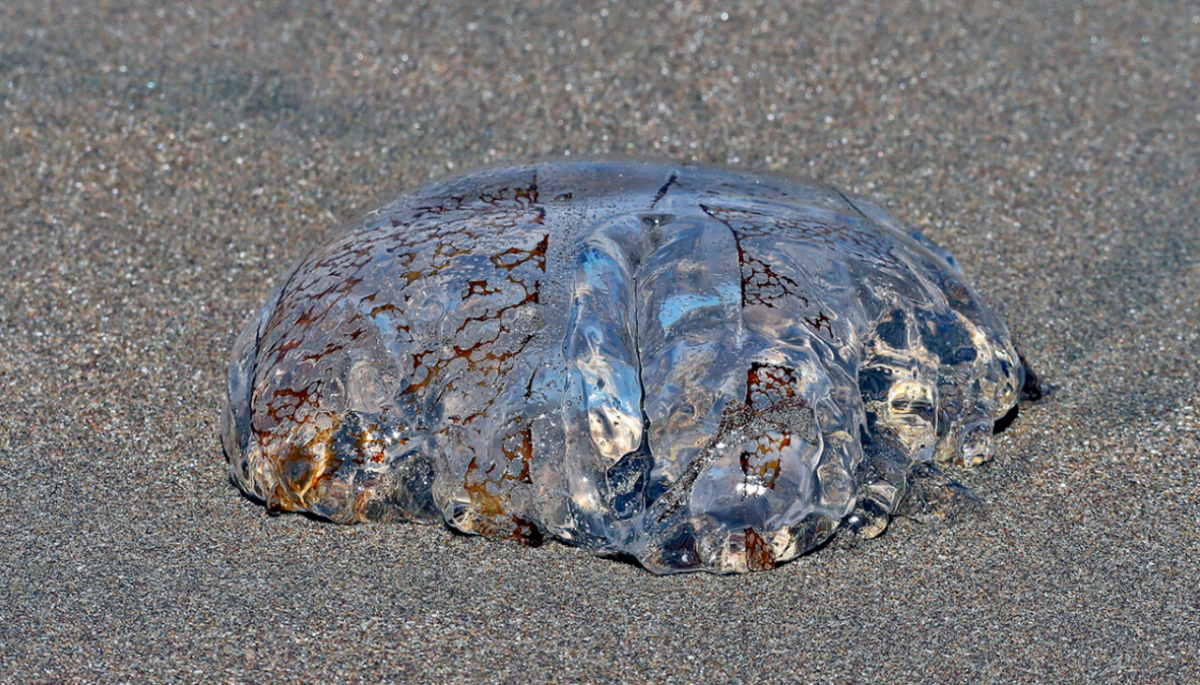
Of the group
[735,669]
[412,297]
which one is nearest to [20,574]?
[412,297]

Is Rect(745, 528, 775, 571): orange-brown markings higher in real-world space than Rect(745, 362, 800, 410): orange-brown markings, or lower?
lower

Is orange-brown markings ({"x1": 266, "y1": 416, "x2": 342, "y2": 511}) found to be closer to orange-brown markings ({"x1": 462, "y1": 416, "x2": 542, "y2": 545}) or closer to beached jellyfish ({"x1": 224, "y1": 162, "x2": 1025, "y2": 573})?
beached jellyfish ({"x1": 224, "y1": 162, "x2": 1025, "y2": 573})

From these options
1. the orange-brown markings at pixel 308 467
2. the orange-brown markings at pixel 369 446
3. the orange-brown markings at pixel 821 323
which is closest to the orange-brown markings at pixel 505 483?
the orange-brown markings at pixel 369 446

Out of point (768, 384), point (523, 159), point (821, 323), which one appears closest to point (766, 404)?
point (768, 384)

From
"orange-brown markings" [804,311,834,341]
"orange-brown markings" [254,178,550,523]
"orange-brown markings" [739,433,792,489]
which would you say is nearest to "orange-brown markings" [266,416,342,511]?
"orange-brown markings" [254,178,550,523]

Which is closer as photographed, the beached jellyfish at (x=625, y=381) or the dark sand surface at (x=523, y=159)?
the dark sand surface at (x=523, y=159)

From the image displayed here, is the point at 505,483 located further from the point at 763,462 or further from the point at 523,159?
the point at 523,159

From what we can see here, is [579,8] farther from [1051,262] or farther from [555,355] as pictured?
[555,355]

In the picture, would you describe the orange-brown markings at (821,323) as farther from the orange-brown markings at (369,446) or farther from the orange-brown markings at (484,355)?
the orange-brown markings at (369,446)
